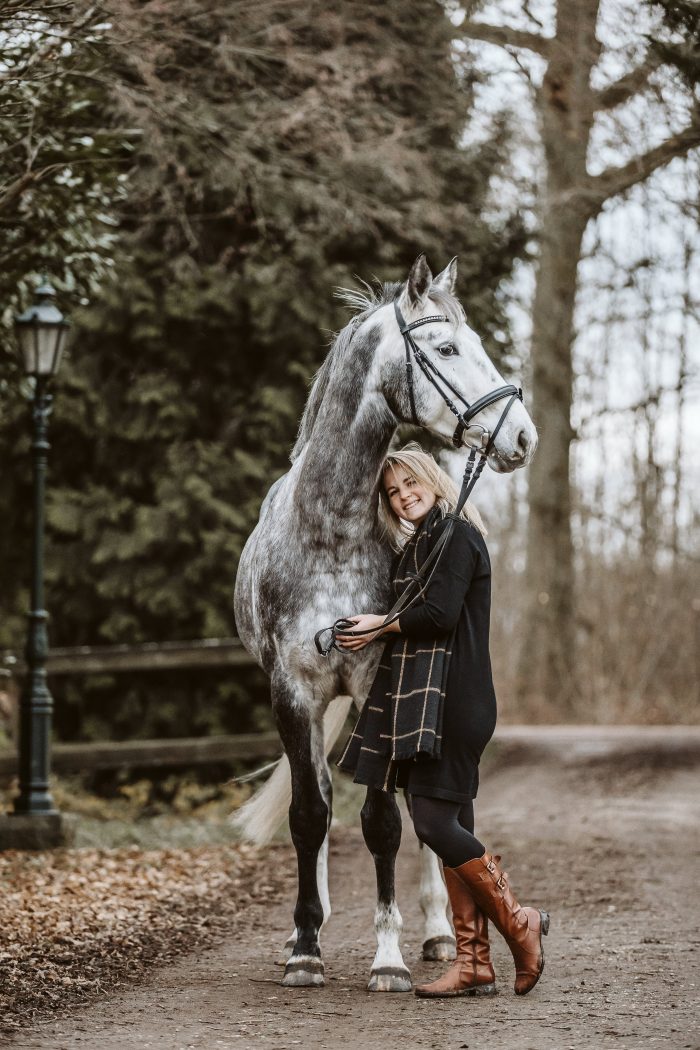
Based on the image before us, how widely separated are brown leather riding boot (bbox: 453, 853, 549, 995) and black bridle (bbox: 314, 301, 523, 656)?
83 centimetres

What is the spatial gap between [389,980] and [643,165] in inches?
291

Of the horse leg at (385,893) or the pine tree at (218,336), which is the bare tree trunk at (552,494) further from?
the horse leg at (385,893)

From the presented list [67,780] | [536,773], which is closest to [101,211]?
[67,780]

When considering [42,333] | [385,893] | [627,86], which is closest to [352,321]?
[385,893]

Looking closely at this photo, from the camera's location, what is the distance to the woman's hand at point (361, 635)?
430 centimetres

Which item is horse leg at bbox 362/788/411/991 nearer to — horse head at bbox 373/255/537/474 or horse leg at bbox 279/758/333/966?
horse leg at bbox 279/758/333/966

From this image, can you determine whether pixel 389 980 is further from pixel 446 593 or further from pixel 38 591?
pixel 38 591

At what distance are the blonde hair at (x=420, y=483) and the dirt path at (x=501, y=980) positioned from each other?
1.55 m

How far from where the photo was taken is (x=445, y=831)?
4121mm

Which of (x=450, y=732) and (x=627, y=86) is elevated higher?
(x=627, y=86)

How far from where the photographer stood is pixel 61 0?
5.69 meters

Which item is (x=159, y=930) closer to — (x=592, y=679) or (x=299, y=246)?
(x=299, y=246)

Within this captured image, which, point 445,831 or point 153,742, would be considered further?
point 153,742

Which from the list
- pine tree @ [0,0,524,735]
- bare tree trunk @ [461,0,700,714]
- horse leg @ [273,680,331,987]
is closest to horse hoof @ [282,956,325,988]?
horse leg @ [273,680,331,987]
